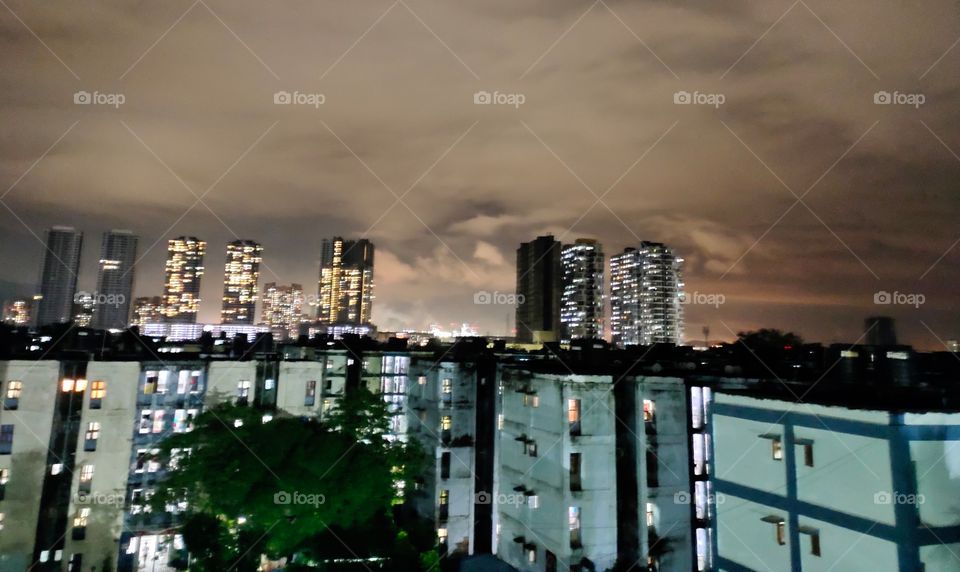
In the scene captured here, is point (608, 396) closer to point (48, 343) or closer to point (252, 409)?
point (252, 409)

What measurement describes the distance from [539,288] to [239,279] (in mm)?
80814

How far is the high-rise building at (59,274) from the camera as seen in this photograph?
11544cm

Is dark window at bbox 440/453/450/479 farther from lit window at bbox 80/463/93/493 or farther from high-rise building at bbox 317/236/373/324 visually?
high-rise building at bbox 317/236/373/324

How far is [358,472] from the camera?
23266 millimetres

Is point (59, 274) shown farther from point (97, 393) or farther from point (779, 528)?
point (779, 528)

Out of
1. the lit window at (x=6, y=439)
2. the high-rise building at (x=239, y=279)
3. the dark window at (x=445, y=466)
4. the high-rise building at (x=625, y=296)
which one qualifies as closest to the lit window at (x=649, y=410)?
the dark window at (x=445, y=466)

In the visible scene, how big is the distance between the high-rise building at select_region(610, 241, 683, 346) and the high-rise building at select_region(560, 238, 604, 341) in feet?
18.6

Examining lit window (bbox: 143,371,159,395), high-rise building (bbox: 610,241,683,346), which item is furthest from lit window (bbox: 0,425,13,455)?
high-rise building (bbox: 610,241,683,346)

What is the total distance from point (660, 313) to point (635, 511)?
120945 mm

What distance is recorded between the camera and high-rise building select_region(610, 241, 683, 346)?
13612 cm

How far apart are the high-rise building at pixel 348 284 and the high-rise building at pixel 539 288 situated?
4194 cm

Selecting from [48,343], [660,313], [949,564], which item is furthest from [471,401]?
[660,313]

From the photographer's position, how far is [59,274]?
120812 millimetres

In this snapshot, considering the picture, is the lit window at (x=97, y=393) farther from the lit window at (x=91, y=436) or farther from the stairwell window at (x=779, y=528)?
the stairwell window at (x=779, y=528)
